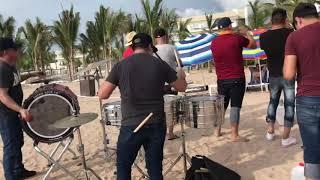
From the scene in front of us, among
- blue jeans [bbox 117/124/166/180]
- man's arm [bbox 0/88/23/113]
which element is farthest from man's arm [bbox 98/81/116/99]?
man's arm [bbox 0/88/23/113]

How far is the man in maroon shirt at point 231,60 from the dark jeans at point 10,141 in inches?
106

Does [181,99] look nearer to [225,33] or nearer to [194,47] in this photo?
[225,33]

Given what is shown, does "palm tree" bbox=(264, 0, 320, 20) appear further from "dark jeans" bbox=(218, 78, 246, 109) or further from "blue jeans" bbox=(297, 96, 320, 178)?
"blue jeans" bbox=(297, 96, 320, 178)

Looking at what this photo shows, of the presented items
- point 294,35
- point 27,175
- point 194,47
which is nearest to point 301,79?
point 294,35

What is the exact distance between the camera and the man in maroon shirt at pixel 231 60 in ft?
18.6

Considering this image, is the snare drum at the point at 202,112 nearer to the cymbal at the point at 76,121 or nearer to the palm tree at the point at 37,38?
the cymbal at the point at 76,121

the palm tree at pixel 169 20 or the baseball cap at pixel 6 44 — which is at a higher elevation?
the palm tree at pixel 169 20

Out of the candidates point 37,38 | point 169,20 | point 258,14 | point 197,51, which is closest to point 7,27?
point 37,38

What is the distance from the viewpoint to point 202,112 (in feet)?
14.0

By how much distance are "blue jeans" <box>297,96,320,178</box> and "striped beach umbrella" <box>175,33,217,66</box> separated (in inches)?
280

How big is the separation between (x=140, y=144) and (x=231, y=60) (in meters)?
2.59

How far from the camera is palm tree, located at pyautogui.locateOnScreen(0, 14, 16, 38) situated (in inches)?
1312

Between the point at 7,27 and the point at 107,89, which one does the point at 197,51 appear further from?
the point at 7,27

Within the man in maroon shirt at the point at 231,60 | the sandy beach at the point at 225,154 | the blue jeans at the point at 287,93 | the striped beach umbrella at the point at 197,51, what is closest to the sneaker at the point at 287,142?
the sandy beach at the point at 225,154
